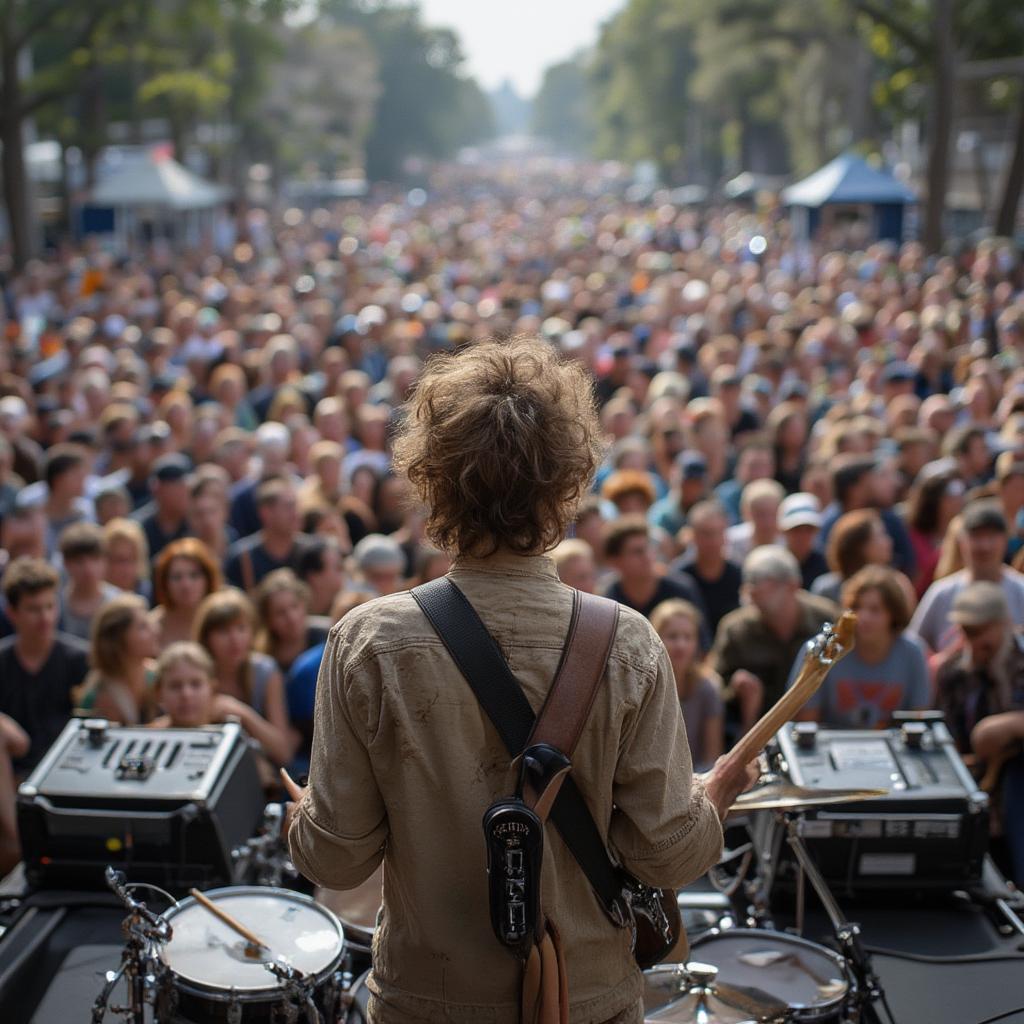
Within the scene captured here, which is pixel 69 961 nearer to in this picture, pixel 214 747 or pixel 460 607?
pixel 214 747

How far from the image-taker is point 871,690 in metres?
5.57

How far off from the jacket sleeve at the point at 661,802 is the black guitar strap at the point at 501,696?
0.20 ft

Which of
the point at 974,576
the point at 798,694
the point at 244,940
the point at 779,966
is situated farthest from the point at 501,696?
the point at 974,576

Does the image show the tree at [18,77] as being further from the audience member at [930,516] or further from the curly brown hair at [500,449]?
the curly brown hair at [500,449]

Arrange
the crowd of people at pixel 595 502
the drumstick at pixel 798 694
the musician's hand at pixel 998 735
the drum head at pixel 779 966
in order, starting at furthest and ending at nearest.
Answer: the crowd of people at pixel 595 502
the musician's hand at pixel 998 735
the drum head at pixel 779 966
the drumstick at pixel 798 694

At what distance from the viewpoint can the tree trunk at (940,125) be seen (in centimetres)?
2262

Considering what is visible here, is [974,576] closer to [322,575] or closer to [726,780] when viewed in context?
[322,575]

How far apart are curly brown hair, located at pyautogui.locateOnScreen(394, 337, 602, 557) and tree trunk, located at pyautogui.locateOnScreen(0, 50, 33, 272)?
20446 millimetres

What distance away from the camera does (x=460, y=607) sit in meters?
2.34

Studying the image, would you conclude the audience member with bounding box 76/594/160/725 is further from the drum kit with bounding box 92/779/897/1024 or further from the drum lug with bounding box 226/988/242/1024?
the drum lug with bounding box 226/988/242/1024

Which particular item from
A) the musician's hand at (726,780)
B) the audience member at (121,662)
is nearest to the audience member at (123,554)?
the audience member at (121,662)

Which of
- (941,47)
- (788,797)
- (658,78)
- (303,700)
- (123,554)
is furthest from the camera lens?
(658,78)

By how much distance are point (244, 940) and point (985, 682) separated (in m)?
3.10

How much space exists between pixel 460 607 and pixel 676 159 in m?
84.7
